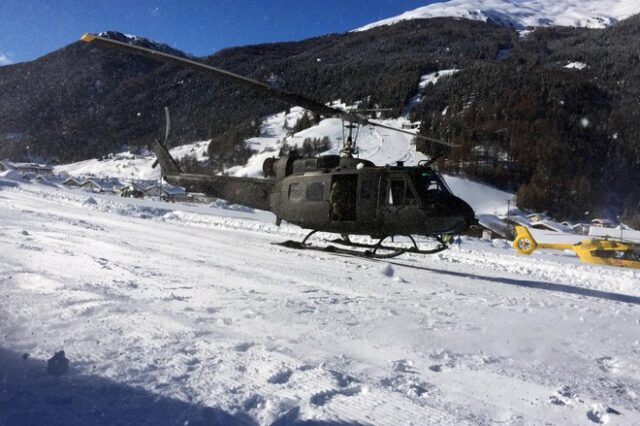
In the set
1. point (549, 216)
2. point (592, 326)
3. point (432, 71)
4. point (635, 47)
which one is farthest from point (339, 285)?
point (635, 47)

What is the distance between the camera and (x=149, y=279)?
4.58 meters

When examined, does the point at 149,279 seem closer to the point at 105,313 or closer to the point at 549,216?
the point at 105,313

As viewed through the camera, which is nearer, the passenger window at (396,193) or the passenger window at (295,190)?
the passenger window at (396,193)

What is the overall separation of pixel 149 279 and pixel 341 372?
292cm

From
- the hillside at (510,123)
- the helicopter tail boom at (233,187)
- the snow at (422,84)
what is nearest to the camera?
the helicopter tail boom at (233,187)

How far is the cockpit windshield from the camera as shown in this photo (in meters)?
8.02

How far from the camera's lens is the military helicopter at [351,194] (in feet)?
25.5

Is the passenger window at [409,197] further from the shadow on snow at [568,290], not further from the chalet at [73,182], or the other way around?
the chalet at [73,182]

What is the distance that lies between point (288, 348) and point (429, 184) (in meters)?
6.05

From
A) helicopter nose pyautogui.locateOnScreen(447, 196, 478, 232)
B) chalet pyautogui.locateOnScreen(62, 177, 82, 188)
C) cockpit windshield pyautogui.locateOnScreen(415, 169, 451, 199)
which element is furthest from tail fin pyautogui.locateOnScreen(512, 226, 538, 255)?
chalet pyautogui.locateOnScreen(62, 177, 82, 188)

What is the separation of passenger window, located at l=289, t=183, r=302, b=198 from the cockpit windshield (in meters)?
2.92

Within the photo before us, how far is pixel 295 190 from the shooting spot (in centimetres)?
995

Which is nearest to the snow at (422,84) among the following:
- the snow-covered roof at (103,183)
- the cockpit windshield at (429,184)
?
the snow-covered roof at (103,183)

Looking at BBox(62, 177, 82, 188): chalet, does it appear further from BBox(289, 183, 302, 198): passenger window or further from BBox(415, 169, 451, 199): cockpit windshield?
BBox(415, 169, 451, 199): cockpit windshield
